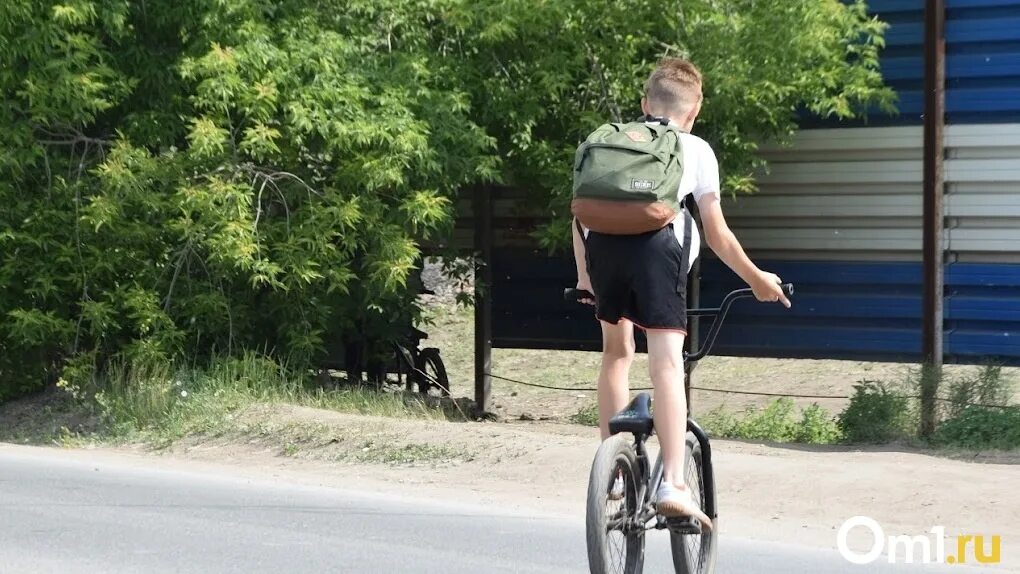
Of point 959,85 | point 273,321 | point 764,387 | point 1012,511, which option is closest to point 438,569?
point 1012,511

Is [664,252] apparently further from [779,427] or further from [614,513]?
[779,427]

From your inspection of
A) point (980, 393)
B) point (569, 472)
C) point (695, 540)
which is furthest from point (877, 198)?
point (695, 540)

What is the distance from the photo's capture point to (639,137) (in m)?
5.18

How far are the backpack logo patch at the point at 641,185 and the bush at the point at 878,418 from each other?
23.6ft

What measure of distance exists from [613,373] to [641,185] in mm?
838

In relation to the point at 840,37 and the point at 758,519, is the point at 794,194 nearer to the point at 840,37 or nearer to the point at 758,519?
the point at 840,37

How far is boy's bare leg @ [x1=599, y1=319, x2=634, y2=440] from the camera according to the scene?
5500 millimetres

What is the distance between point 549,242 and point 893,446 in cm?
354

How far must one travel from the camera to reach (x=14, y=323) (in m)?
12.5

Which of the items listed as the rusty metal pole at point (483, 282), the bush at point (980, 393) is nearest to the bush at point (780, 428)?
the bush at point (980, 393)

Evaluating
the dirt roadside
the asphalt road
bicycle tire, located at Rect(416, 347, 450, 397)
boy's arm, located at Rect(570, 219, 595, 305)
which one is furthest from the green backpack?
bicycle tire, located at Rect(416, 347, 450, 397)

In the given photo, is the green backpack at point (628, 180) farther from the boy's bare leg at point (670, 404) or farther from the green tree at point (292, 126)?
the green tree at point (292, 126)

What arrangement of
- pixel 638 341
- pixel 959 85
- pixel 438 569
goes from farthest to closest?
pixel 638 341
pixel 959 85
pixel 438 569

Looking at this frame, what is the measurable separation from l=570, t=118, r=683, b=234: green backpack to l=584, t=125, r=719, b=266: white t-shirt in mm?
93
